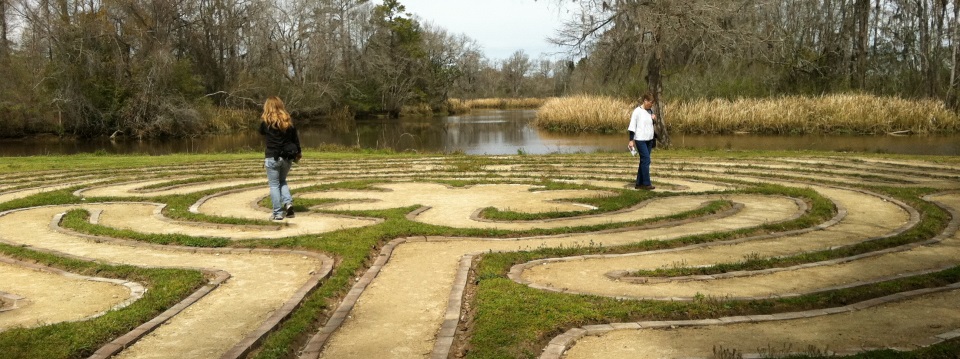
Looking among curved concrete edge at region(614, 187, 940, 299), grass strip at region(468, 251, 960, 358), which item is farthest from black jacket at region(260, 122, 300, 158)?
curved concrete edge at region(614, 187, 940, 299)

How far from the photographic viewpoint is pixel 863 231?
8.87 m

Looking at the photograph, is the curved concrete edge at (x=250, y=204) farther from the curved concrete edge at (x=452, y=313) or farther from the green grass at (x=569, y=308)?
the green grass at (x=569, y=308)

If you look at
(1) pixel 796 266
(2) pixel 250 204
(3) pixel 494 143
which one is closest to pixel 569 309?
(1) pixel 796 266

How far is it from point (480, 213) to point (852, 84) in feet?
103

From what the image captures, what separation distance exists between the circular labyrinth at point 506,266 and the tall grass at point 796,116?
19142 millimetres

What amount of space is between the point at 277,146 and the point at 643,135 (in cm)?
628

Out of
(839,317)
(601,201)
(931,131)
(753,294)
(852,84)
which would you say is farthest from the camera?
(852,84)

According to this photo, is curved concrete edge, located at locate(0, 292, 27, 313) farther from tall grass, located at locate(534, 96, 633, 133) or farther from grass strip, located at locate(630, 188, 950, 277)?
tall grass, located at locate(534, 96, 633, 133)

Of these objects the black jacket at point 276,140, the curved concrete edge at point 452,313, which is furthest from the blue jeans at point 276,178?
the curved concrete edge at point 452,313

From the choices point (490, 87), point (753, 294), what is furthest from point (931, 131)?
point (490, 87)

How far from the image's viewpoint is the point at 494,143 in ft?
105

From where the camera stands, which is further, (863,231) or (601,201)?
(601,201)

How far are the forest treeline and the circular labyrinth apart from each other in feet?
30.2

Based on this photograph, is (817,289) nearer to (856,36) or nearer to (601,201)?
(601,201)
